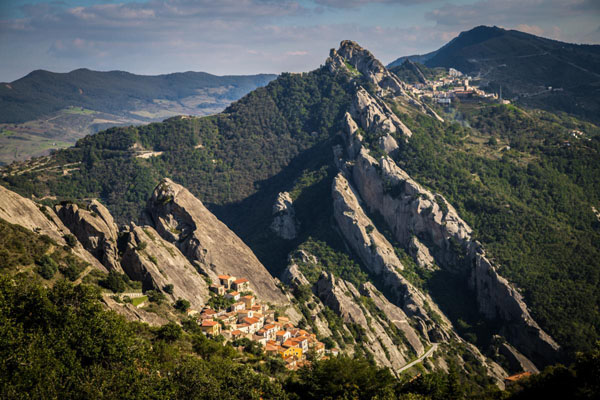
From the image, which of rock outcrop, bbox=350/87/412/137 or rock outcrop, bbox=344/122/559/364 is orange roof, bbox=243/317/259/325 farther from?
rock outcrop, bbox=350/87/412/137

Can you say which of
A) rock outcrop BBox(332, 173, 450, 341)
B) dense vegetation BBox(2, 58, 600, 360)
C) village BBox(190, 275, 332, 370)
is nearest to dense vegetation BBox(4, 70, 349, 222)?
dense vegetation BBox(2, 58, 600, 360)

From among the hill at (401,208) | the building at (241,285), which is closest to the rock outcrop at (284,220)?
the hill at (401,208)

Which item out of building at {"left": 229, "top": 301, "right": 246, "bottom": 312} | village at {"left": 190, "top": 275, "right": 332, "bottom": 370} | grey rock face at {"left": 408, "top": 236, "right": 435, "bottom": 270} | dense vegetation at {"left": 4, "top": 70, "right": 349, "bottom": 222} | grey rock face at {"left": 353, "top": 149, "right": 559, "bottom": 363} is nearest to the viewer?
village at {"left": 190, "top": 275, "right": 332, "bottom": 370}

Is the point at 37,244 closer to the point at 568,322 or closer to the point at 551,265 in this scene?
the point at 568,322

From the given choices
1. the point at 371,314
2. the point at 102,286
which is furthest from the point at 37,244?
the point at 371,314

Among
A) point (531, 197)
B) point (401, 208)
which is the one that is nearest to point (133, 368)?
point (401, 208)

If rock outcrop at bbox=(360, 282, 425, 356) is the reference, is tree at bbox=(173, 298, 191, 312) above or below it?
above

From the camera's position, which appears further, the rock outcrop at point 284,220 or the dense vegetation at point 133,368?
the rock outcrop at point 284,220

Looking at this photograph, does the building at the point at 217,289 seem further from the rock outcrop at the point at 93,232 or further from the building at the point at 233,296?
the rock outcrop at the point at 93,232
